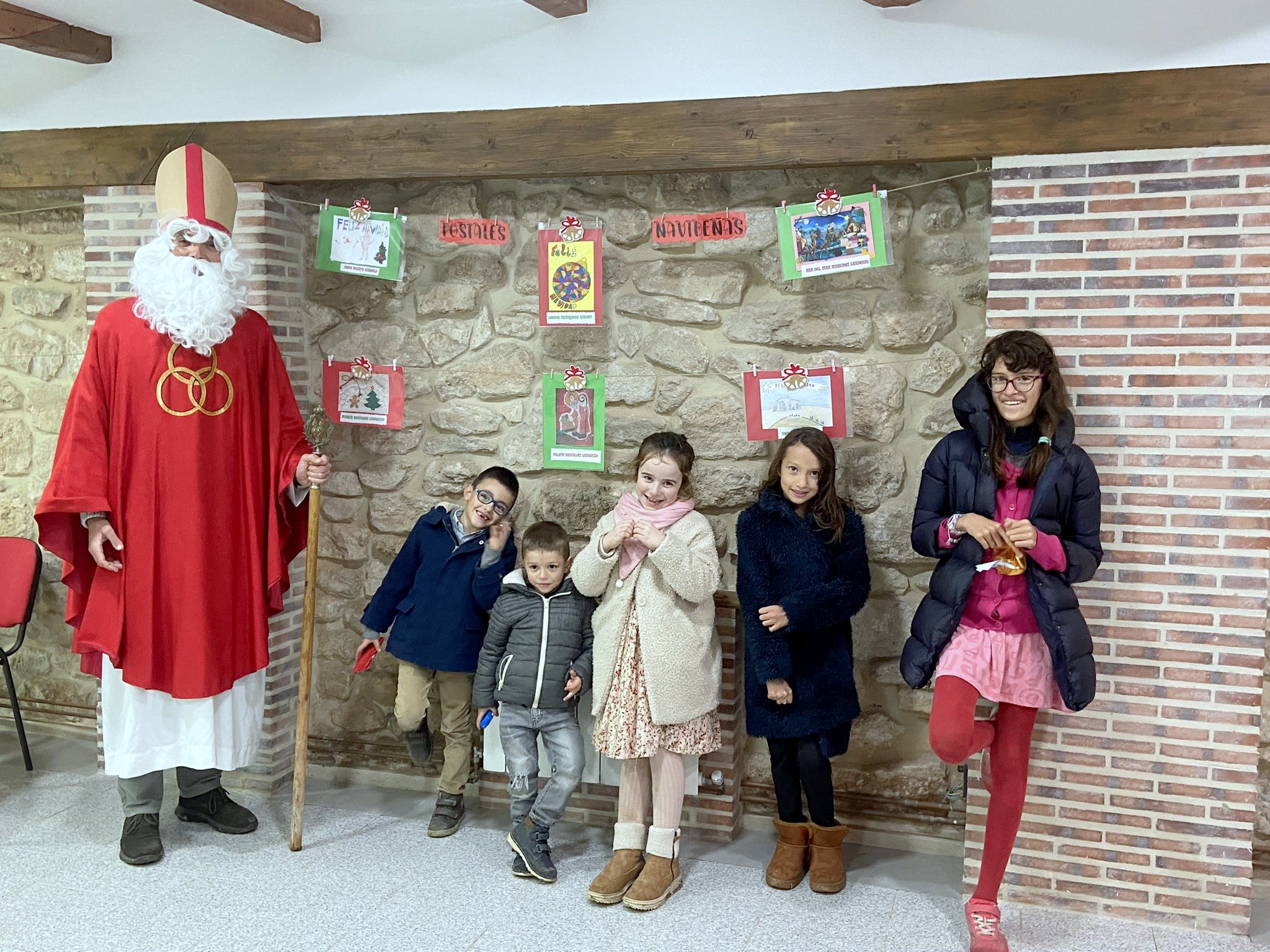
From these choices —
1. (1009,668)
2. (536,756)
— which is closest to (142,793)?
(536,756)

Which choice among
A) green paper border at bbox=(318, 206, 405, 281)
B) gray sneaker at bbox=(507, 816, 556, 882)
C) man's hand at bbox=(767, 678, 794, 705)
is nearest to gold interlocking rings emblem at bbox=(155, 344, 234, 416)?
green paper border at bbox=(318, 206, 405, 281)

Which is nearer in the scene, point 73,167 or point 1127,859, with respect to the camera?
point 1127,859

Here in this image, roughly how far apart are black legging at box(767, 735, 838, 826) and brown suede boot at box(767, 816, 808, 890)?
0.03 m

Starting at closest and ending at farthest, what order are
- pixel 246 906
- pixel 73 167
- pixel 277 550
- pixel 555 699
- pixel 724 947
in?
pixel 724 947 < pixel 246 906 < pixel 555 699 < pixel 277 550 < pixel 73 167

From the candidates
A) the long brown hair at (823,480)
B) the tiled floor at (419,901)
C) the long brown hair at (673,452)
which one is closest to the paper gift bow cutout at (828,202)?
the long brown hair at (823,480)

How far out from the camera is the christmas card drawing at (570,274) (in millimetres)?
3711

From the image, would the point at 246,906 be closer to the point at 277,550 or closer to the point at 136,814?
the point at 136,814

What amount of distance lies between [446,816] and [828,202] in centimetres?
241

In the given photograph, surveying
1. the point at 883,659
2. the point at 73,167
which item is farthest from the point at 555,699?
the point at 73,167

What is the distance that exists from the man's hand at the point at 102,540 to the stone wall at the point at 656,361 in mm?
929

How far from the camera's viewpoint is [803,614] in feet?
10.7

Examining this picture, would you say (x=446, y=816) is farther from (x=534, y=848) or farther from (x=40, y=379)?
(x=40, y=379)

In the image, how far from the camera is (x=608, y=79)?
11.5 feet

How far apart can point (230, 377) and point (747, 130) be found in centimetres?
184
